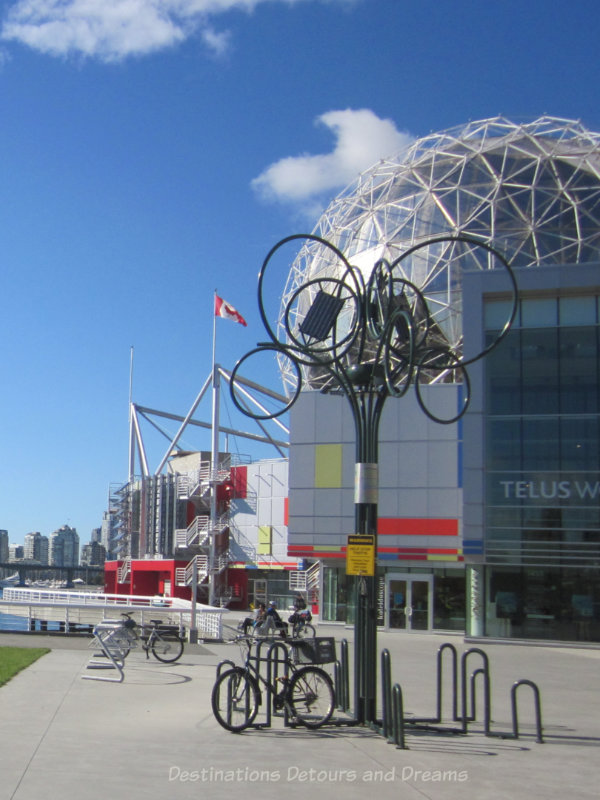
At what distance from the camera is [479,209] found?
4356 centimetres

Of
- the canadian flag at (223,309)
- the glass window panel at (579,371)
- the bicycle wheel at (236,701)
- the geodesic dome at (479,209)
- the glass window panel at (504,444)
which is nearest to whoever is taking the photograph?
the bicycle wheel at (236,701)

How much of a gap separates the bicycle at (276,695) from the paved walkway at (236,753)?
205mm

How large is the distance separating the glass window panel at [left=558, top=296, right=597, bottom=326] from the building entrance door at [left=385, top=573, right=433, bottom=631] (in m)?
10.8

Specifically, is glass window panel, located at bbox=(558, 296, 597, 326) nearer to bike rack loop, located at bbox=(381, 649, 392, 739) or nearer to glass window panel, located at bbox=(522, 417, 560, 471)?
glass window panel, located at bbox=(522, 417, 560, 471)

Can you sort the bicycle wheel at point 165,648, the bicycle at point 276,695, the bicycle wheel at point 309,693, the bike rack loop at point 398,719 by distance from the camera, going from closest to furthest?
the bike rack loop at point 398,719 → the bicycle at point 276,695 → the bicycle wheel at point 309,693 → the bicycle wheel at point 165,648

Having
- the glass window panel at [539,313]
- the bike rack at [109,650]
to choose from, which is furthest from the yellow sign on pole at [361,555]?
the glass window panel at [539,313]

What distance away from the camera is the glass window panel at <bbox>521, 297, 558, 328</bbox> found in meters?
32.0

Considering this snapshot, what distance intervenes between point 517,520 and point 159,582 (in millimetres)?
33676

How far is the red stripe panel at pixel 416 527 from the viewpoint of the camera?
113 feet

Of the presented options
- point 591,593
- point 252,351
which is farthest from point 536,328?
point 252,351

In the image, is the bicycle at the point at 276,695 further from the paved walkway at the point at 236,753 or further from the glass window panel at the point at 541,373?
the glass window panel at the point at 541,373

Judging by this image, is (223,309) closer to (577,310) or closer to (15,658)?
(577,310)

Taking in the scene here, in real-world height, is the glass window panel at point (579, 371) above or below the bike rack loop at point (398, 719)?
above

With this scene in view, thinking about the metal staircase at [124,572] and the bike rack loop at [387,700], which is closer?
the bike rack loop at [387,700]
